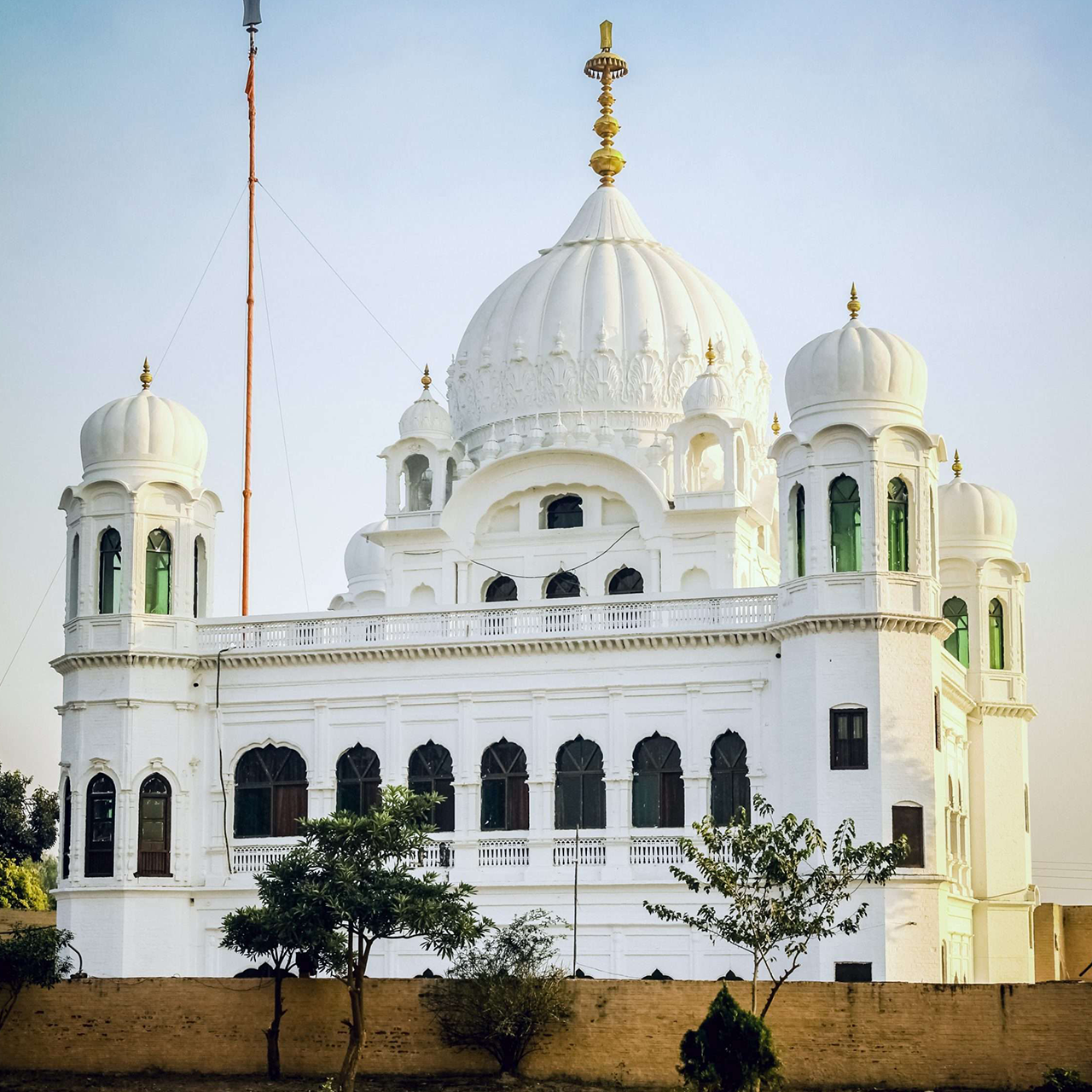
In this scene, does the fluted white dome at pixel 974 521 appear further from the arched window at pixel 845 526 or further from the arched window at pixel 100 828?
the arched window at pixel 100 828

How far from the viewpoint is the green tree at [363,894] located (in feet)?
98.8

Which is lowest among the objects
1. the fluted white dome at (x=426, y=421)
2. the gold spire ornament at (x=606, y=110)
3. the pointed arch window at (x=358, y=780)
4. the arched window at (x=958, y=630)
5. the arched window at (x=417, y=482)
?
the pointed arch window at (x=358, y=780)

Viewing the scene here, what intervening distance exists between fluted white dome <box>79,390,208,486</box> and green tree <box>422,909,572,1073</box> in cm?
1091

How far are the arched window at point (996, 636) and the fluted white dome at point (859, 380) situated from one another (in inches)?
321

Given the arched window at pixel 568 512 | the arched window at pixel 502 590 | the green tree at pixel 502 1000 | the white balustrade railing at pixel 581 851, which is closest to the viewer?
the green tree at pixel 502 1000

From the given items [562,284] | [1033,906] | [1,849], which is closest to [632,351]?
[562,284]

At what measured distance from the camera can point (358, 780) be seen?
36.5 metres

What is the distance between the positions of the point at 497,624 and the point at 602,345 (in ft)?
23.7

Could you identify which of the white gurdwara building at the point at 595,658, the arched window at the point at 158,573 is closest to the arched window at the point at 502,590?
the white gurdwara building at the point at 595,658

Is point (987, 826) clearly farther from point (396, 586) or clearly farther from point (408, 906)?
point (408, 906)

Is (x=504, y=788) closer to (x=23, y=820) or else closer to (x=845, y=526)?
(x=845, y=526)

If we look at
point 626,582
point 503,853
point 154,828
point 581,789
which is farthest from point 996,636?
point 154,828

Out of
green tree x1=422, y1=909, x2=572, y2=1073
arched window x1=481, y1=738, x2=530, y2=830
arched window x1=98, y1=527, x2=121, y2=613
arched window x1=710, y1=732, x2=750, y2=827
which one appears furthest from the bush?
arched window x1=98, y1=527, x2=121, y2=613

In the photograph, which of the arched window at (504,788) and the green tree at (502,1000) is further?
the arched window at (504,788)
